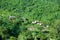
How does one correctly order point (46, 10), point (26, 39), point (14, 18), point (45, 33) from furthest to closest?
point (46, 10) → point (14, 18) → point (45, 33) → point (26, 39)

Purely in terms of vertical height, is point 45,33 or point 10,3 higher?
point 10,3

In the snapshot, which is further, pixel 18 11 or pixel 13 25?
pixel 18 11

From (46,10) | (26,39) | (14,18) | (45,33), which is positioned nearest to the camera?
(26,39)

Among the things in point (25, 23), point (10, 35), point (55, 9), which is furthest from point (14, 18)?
point (55, 9)

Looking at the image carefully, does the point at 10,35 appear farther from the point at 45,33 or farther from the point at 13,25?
the point at 45,33

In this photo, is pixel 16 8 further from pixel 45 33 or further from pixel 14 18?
→ pixel 45 33

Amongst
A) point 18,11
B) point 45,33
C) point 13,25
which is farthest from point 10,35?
point 18,11
